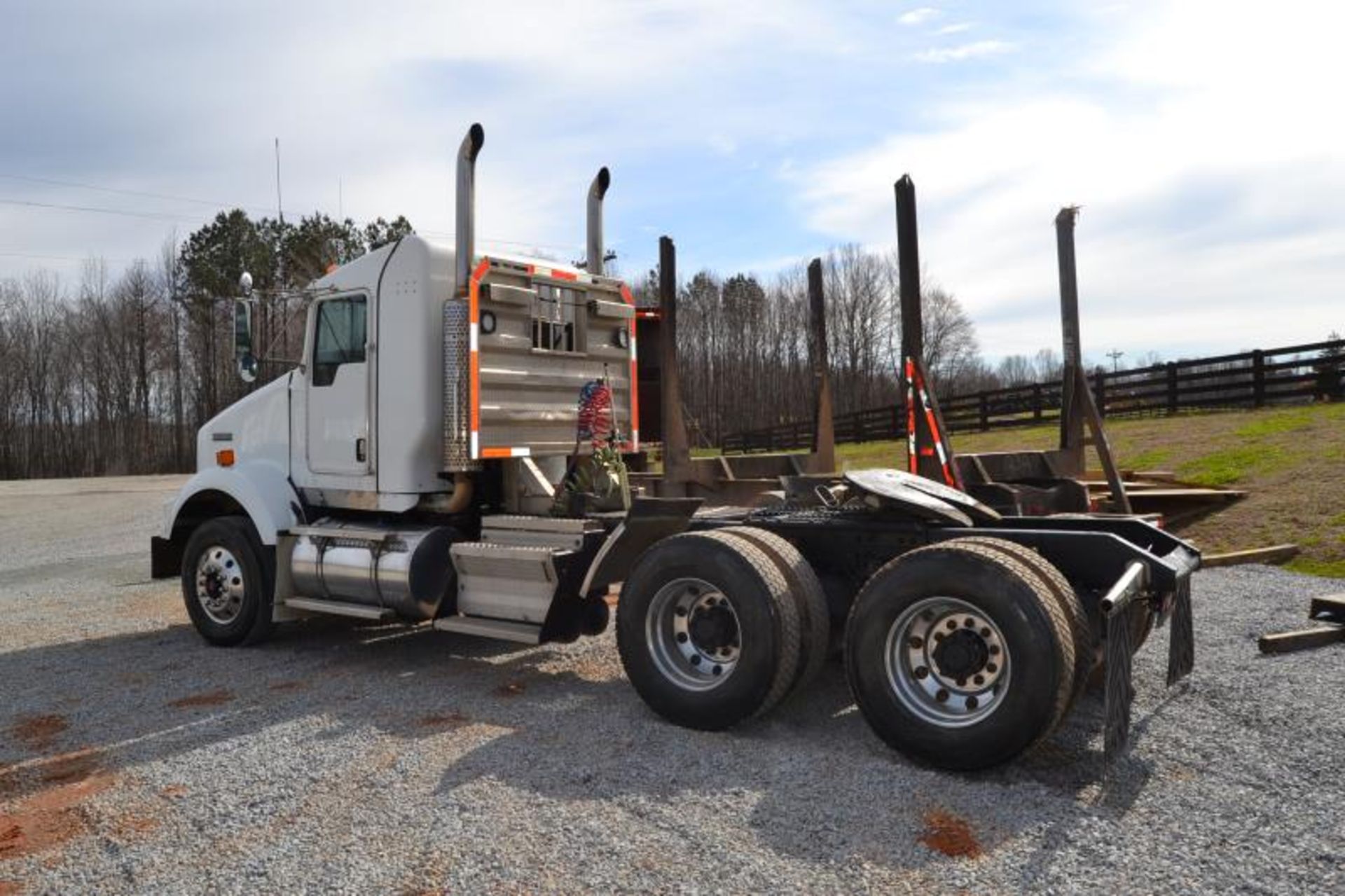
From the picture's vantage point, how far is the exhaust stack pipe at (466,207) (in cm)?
676

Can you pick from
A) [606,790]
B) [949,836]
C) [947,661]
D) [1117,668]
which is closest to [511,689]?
[606,790]

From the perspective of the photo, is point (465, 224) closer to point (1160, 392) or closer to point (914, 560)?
point (914, 560)

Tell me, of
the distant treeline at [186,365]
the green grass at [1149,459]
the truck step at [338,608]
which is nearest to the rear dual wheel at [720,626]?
the truck step at [338,608]

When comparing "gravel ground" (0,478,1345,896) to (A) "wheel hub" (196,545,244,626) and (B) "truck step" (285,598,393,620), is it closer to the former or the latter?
(B) "truck step" (285,598,393,620)

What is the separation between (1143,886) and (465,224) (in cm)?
567

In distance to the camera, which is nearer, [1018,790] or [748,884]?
[748,884]

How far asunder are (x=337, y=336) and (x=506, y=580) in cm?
260

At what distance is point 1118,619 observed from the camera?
4.10 metres

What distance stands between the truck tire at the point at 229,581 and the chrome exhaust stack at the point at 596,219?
3.66 metres

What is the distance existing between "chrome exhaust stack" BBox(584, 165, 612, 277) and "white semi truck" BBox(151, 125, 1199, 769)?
0.02 metres

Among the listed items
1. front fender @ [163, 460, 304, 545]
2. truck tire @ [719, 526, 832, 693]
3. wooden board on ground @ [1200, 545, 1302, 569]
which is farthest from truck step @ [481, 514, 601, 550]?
wooden board on ground @ [1200, 545, 1302, 569]

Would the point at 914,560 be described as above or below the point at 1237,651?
above

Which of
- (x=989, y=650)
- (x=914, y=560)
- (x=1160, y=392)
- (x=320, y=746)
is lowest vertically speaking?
(x=320, y=746)

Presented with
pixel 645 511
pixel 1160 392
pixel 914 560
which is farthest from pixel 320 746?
pixel 1160 392
